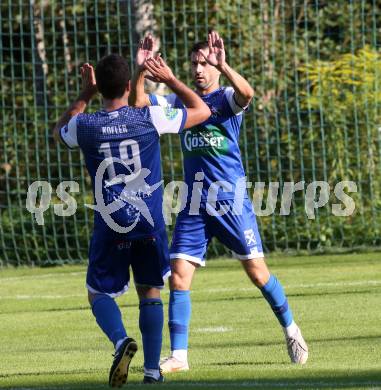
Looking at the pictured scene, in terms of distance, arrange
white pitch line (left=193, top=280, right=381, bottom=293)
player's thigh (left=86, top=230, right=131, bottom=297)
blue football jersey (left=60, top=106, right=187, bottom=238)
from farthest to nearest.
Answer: white pitch line (left=193, top=280, right=381, bottom=293), player's thigh (left=86, top=230, right=131, bottom=297), blue football jersey (left=60, top=106, right=187, bottom=238)

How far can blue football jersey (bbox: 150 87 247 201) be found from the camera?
818cm

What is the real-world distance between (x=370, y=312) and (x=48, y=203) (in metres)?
7.46

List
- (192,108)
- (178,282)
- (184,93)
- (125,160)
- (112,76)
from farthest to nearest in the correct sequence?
(178,282) < (192,108) < (184,93) < (125,160) < (112,76)

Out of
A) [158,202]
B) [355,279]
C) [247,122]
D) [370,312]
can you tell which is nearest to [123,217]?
[158,202]

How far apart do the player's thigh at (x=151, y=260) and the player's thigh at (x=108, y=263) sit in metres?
0.06

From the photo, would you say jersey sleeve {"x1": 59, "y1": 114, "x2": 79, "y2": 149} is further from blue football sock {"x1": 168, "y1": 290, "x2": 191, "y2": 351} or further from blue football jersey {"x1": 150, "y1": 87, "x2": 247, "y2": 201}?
blue football sock {"x1": 168, "y1": 290, "x2": 191, "y2": 351}

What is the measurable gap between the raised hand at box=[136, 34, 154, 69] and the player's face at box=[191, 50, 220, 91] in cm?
116

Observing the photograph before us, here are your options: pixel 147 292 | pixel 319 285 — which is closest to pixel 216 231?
pixel 147 292

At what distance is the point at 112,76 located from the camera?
21.7ft

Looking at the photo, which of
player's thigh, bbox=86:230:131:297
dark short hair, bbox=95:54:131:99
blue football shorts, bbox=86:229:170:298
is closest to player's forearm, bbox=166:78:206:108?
dark short hair, bbox=95:54:131:99

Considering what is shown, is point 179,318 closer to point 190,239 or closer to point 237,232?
point 190,239

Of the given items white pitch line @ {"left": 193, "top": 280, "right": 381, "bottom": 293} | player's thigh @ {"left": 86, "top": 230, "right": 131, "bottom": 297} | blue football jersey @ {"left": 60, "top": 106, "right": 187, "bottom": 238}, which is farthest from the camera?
white pitch line @ {"left": 193, "top": 280, "right": 381, "bottom": 293}

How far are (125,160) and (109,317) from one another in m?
0.88

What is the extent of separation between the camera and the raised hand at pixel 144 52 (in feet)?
22.8
